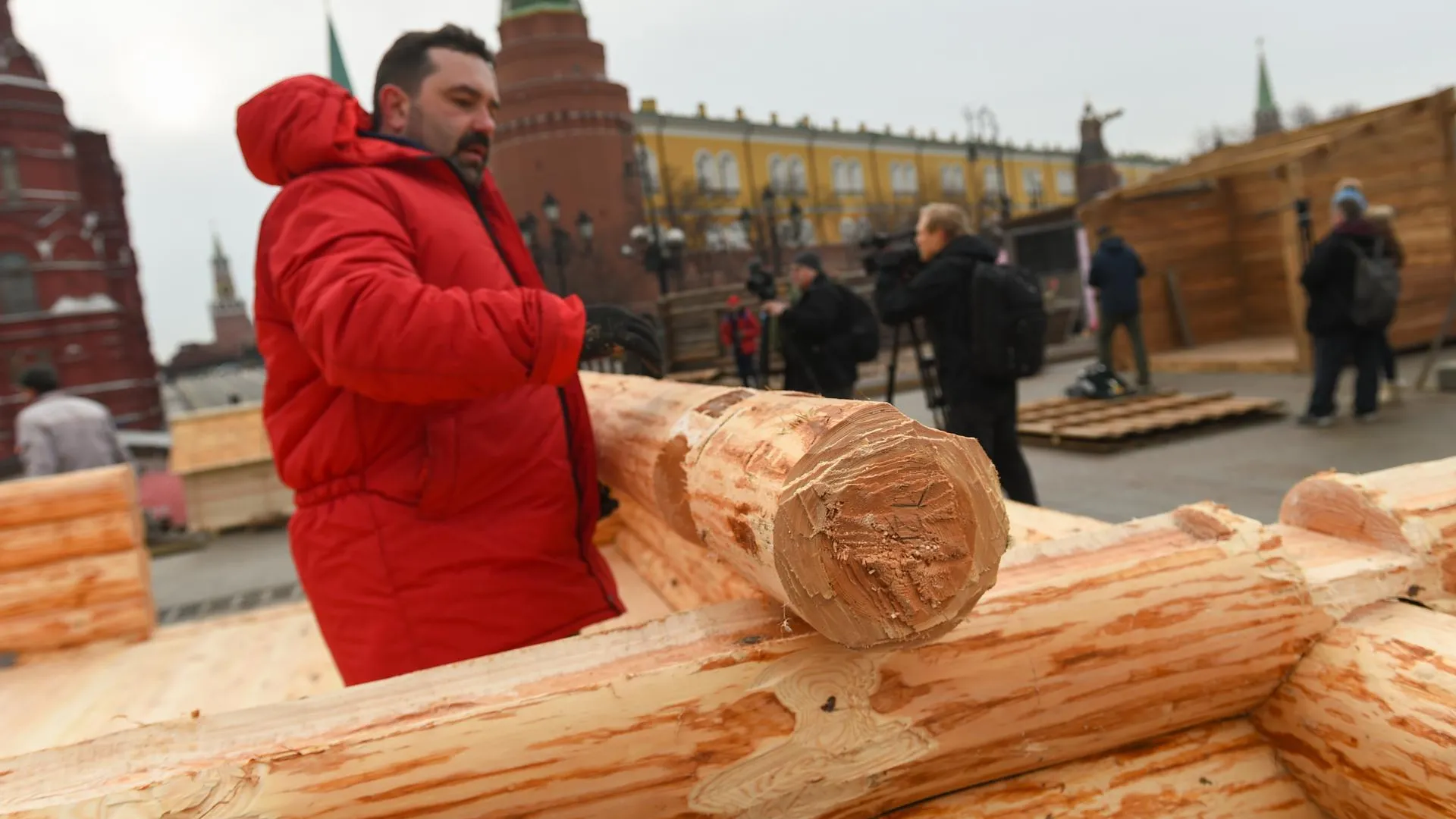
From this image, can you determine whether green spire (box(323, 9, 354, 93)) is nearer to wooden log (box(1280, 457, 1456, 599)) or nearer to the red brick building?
wooden log (box(1280, 457, 1456, 599))

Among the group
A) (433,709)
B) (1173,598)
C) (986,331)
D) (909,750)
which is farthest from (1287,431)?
(433,709)

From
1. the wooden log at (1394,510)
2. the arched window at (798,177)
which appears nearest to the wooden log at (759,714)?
the wooden log at (1394,510)

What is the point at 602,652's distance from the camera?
1377mm

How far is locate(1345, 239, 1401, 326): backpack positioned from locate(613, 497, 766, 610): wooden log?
201 inches

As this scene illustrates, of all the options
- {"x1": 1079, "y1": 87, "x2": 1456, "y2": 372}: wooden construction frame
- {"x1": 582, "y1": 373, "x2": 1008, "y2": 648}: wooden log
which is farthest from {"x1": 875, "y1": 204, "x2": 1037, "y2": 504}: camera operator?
{"x1": 1079, "y1": 87, "x2": 1456, "y2": 372}: wooden construction frame

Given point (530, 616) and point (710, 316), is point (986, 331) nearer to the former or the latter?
point (530, 616)

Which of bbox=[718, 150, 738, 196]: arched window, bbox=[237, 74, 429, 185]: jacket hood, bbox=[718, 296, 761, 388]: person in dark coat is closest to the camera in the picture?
bbox=[237, 74, 429, 185]: jacket hood

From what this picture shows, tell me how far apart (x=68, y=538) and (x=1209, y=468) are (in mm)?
6552

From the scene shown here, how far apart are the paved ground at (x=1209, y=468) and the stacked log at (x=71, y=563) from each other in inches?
78.3

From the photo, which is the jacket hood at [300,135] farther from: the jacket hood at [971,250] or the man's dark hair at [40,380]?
the man's dark hair at [40,380]

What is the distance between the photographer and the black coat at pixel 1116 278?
9188mm

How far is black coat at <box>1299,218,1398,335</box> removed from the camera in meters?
6.12

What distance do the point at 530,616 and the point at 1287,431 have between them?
6551mm

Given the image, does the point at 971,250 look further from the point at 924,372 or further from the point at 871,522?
the point at 871,522
